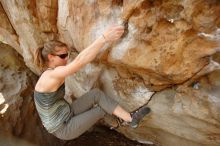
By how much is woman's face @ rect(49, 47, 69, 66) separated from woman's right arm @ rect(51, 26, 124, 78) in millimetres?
113

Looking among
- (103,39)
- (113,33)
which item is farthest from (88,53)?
(113,33)

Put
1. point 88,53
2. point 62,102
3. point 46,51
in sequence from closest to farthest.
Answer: point 88,53 → point 46,51 → point 62,102

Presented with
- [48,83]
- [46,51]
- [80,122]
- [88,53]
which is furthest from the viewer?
[80,122]

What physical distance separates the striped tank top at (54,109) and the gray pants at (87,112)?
0.31 feet

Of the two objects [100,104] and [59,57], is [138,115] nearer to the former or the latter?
[100,104]

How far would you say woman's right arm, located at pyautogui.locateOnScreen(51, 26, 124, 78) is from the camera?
451 cm

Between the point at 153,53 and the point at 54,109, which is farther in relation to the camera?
the point at 54,109

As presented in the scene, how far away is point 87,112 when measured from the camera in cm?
512

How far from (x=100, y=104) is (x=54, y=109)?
635 millimetres

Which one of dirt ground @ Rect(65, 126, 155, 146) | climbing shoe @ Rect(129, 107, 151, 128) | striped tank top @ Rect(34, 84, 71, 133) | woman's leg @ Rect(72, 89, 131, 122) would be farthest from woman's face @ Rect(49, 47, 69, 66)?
dirt ground @ Rect(65, 126, 155, 146)

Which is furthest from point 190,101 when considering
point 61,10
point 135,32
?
point 61,10

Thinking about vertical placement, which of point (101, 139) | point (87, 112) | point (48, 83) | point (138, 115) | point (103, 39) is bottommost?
point (101, 139)

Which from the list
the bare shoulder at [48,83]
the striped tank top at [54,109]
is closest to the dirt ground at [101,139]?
the striped tank top at [54,109]

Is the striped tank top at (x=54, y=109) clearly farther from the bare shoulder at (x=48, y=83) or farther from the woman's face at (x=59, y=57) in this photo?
the woman's face at (x=59, y=57)
